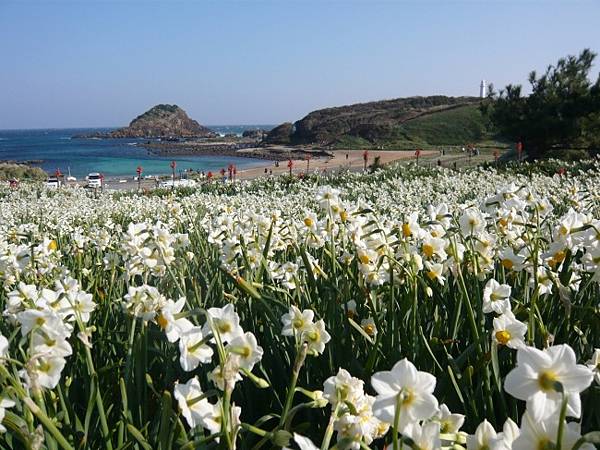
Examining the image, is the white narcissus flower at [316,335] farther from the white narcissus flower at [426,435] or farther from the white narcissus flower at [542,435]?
the white narcissus flower at [542,435]

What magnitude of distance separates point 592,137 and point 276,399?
17901 mm

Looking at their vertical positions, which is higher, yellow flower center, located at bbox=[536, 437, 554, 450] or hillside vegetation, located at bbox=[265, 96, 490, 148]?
hillside vegetation, located at bbox=[265, 96, 490, 148]

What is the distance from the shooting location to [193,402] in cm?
104

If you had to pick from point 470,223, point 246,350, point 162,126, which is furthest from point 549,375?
point 162,126

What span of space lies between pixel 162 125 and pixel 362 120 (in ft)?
263

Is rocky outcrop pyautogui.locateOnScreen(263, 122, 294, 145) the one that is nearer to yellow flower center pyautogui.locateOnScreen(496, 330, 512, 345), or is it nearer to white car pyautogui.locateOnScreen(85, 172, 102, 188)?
white car pyautogui.locateOnScreen(85, 172, 102, 188)

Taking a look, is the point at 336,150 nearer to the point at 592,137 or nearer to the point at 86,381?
the point at 592,137

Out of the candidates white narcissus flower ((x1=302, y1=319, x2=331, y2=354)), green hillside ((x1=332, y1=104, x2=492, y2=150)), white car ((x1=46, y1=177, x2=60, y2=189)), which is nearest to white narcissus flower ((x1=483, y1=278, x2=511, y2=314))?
white narcissus flower ((x1=302, y1=319, x2=331, y2=354))

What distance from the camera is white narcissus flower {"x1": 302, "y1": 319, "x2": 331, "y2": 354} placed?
4.53 feet

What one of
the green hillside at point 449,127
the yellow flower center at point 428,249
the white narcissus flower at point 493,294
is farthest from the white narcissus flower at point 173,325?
Result: the green hillside at point 449,127

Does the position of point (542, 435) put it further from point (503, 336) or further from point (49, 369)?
point (49, 369)

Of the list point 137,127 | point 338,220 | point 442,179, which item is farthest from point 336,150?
point 137,127

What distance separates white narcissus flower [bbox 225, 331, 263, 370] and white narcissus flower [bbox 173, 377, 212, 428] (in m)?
0.11

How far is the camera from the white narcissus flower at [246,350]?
1138 mm
